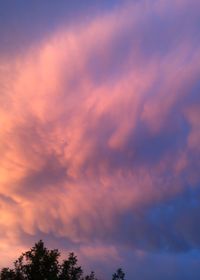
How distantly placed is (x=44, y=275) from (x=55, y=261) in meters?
2.45

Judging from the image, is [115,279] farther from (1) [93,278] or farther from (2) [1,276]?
(2) [1,276]

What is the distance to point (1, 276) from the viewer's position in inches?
2532

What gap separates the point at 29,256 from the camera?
2562 inches

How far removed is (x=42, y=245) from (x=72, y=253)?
4.67m

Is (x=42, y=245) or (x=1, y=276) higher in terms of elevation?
(x=42, y=245)

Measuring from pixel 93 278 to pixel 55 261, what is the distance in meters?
5.91

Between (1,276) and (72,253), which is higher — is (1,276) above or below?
below

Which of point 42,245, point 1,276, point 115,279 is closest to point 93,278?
point 115,279

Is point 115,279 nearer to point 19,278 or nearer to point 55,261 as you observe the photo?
point 55,261

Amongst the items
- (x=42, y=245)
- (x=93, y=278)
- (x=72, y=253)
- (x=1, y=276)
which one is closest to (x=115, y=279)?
(x=93, y=278)

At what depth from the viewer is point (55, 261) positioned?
214 feet

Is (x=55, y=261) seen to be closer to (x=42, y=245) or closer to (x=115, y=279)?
(x=42, y=245)

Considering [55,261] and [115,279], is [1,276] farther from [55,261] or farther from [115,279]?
[115,279]

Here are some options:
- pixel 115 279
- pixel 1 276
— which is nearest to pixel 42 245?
pixel 1 276
